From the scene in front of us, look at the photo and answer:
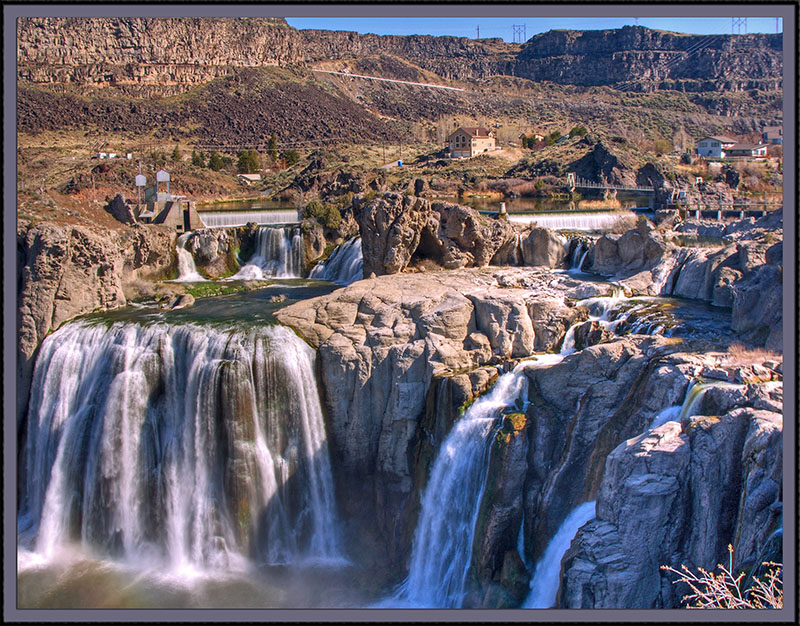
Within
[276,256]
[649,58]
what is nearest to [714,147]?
[276,256]

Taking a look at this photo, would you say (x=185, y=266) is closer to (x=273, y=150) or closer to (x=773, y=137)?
(x=273, y=150)

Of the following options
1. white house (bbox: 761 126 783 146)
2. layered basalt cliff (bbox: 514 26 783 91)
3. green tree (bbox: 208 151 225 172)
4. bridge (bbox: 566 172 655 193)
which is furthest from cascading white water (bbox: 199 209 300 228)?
layered basalt cliff (bbox: 514 26 783 91)

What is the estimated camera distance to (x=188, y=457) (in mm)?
19875

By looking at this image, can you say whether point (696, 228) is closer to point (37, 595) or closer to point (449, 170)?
point (37, 595)

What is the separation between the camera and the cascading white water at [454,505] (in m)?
16.6

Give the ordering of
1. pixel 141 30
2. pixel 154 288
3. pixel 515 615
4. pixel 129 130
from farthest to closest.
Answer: pixel 141 30
pixel 129 130
pixel 154 288
pixel 515 615

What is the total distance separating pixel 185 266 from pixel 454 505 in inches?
808

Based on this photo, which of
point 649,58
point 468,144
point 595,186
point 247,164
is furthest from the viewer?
point 649,58

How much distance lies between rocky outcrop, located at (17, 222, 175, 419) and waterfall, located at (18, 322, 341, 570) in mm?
1892

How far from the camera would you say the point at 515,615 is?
9.96m

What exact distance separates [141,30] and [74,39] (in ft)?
43.4

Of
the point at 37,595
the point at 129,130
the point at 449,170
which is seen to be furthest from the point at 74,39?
the point at 37,595

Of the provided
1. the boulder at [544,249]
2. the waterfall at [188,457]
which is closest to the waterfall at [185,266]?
the waterfall at [188,457]

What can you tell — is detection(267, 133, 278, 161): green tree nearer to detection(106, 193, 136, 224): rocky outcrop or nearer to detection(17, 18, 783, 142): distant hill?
detection(17, 18, 783, 142): distant hill
